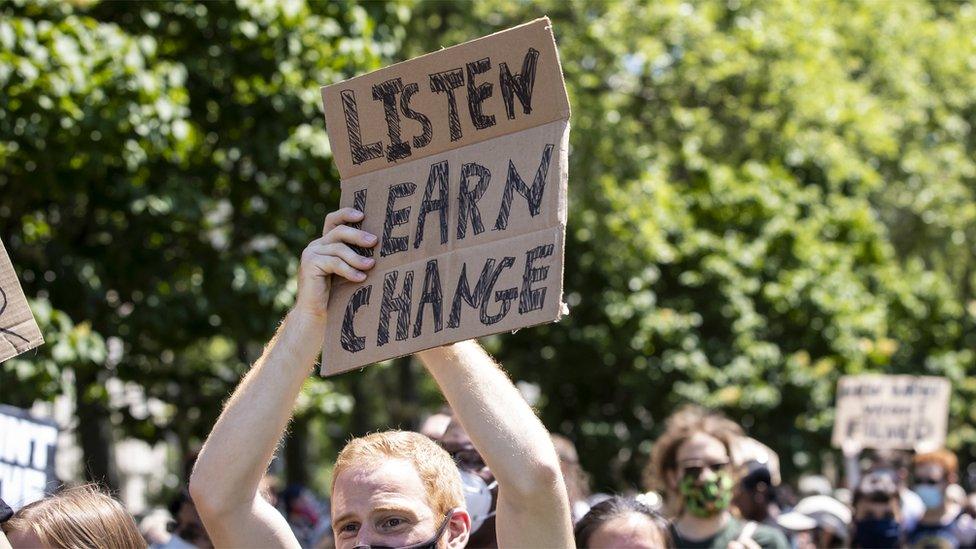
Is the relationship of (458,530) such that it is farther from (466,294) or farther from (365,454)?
(466,294)

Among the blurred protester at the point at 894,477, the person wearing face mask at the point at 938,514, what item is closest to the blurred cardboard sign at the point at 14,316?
the blurred protester at the point at 894,477

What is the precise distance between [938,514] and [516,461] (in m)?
5.74

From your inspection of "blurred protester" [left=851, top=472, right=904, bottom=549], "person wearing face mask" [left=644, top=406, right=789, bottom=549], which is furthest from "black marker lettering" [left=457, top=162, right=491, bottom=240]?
"blurred protester" [left=851, top=472, right=904, bottom=549]

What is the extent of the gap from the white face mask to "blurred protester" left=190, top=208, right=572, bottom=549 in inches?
36.1

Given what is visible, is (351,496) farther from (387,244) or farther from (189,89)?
(189,89)

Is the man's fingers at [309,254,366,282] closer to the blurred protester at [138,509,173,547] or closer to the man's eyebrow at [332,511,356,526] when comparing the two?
the man's eyebrow at [332,511,356,526]

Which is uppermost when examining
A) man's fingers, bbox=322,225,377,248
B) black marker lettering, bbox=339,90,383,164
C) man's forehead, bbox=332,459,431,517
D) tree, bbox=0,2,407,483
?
tree, bbox=0,2,407,483

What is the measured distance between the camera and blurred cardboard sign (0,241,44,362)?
10.7ft

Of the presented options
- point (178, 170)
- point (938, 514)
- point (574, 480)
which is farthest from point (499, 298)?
point (178, 170)

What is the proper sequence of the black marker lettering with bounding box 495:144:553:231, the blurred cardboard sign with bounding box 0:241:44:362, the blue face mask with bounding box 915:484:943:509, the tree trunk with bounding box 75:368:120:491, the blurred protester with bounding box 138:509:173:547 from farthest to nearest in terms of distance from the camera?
the tree trunk with bounding box 75:368:120:491
the blue face mask with bounding box 915:484:943:509
the blurred protester with bounding box 138:509:173:547
the blurred cardboard sign with bounding box 0:241:44:362
the black marker lettering with bounding box 495:144:553:231

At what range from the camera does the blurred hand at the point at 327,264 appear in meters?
3.01

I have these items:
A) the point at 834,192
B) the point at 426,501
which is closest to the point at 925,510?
the point at 426,501

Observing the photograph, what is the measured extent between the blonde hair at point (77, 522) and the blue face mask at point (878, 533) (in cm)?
423

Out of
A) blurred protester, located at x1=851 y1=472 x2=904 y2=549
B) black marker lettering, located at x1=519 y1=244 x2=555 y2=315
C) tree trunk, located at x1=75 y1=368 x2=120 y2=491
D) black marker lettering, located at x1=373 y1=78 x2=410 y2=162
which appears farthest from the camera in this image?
tree trunk, located at x1=75 y1=368 x2=120 y2=491
